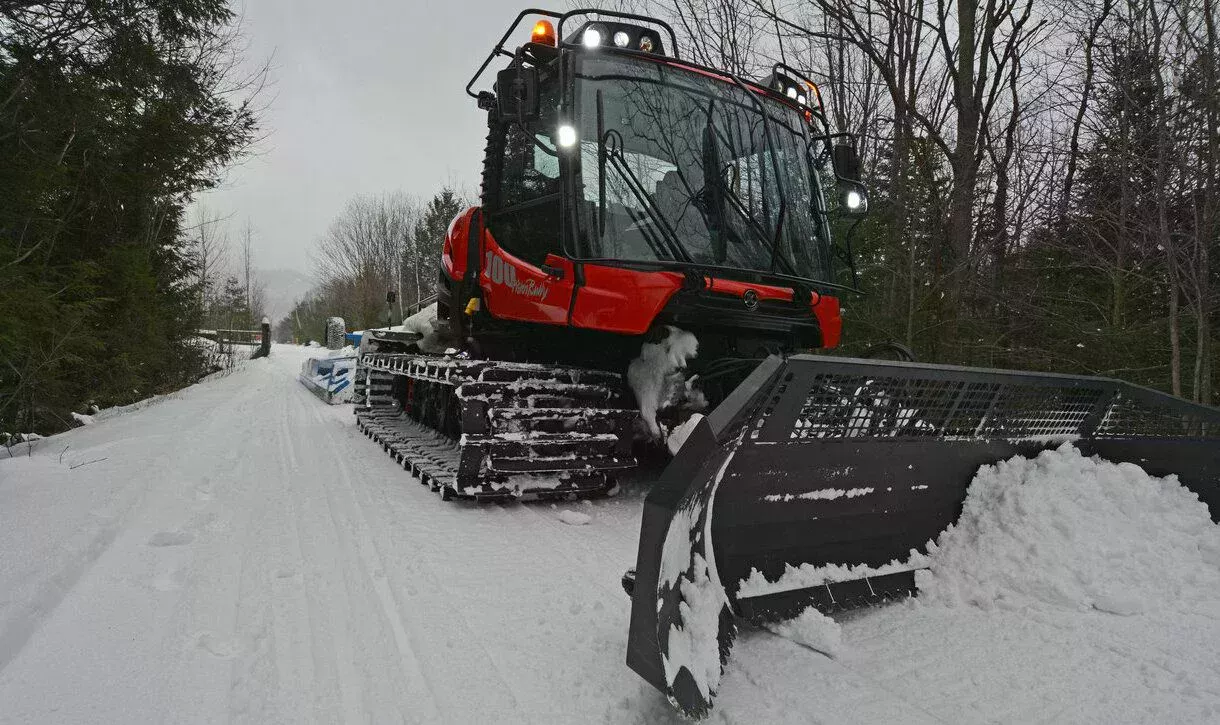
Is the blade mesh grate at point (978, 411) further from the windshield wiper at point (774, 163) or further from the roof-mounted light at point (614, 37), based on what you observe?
the roof-mounted light at point (614, 37)

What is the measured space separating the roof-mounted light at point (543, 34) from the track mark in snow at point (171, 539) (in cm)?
322

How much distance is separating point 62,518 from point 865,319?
27.5ft

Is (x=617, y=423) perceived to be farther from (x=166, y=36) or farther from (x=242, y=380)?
(x=242, y=380)

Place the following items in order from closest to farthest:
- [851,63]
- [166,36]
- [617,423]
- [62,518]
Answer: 1. [62,518]
2. [617,423]
3. [166,36]
4. [851,63]

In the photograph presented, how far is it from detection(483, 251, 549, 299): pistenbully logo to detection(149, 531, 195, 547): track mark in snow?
2.13m

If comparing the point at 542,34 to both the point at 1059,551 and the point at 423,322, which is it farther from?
the point at 423,322

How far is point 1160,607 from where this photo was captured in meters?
2.14

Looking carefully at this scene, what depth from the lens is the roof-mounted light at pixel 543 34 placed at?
3.70m

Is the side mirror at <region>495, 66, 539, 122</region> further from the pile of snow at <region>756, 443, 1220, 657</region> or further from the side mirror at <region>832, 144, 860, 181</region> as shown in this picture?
the pile of snow at <region>756, 443, 1220, 657</region>

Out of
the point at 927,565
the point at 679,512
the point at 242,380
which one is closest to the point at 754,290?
the point at 927,565

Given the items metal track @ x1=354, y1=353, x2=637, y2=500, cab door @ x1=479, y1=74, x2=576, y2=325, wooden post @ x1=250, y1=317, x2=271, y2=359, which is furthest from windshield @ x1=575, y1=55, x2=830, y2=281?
wooden post @ x1=250, y1=317, x2=271, y2=359

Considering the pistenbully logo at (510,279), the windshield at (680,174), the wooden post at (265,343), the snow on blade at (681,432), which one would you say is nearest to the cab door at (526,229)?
the pistenbully logo at (510,279)

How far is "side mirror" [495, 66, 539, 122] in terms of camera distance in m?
3.24

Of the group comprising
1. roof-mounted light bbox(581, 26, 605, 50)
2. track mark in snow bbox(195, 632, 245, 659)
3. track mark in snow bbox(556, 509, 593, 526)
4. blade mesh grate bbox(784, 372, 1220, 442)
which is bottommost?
track mark in snow bbox(195, 632, 245, 659)
